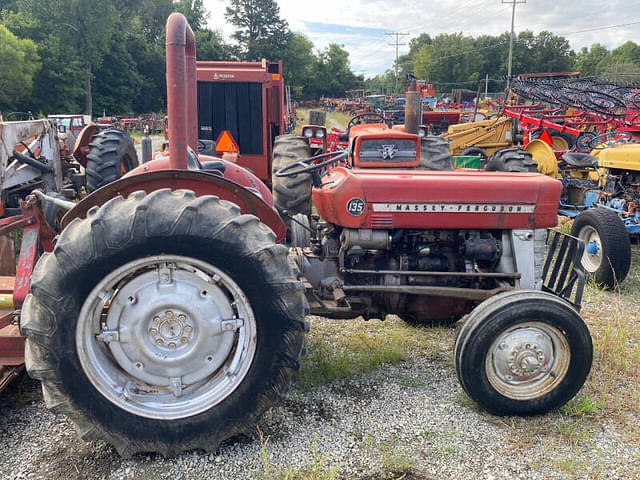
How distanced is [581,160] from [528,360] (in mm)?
5061

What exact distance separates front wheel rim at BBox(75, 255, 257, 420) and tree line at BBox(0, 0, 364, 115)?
38.0m

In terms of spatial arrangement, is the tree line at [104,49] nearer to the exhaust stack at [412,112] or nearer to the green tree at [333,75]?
the green tree at [333,75]

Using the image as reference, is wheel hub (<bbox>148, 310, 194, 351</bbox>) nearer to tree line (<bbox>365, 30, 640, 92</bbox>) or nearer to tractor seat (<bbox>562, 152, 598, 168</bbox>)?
tractor seat (<bbox>562, 152, 598, 168</bbox>)

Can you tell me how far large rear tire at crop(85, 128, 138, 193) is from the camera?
6.78 meters

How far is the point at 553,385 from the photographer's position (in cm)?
295

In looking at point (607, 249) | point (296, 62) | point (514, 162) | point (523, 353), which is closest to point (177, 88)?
point (523, 353)

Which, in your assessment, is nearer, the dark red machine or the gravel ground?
the gravel ground

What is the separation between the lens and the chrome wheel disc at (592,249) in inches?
221

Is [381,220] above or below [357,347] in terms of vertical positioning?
above

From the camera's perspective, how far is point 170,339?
8.21ft

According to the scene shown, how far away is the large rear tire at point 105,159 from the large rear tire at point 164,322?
4627 mm

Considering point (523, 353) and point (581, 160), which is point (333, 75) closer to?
point (581, 160)

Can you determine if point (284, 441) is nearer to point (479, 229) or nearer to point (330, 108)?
point (479, 229)

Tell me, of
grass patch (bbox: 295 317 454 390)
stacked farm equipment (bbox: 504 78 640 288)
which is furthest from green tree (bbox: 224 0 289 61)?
grass patch (bbox: 295 317 454 390)
